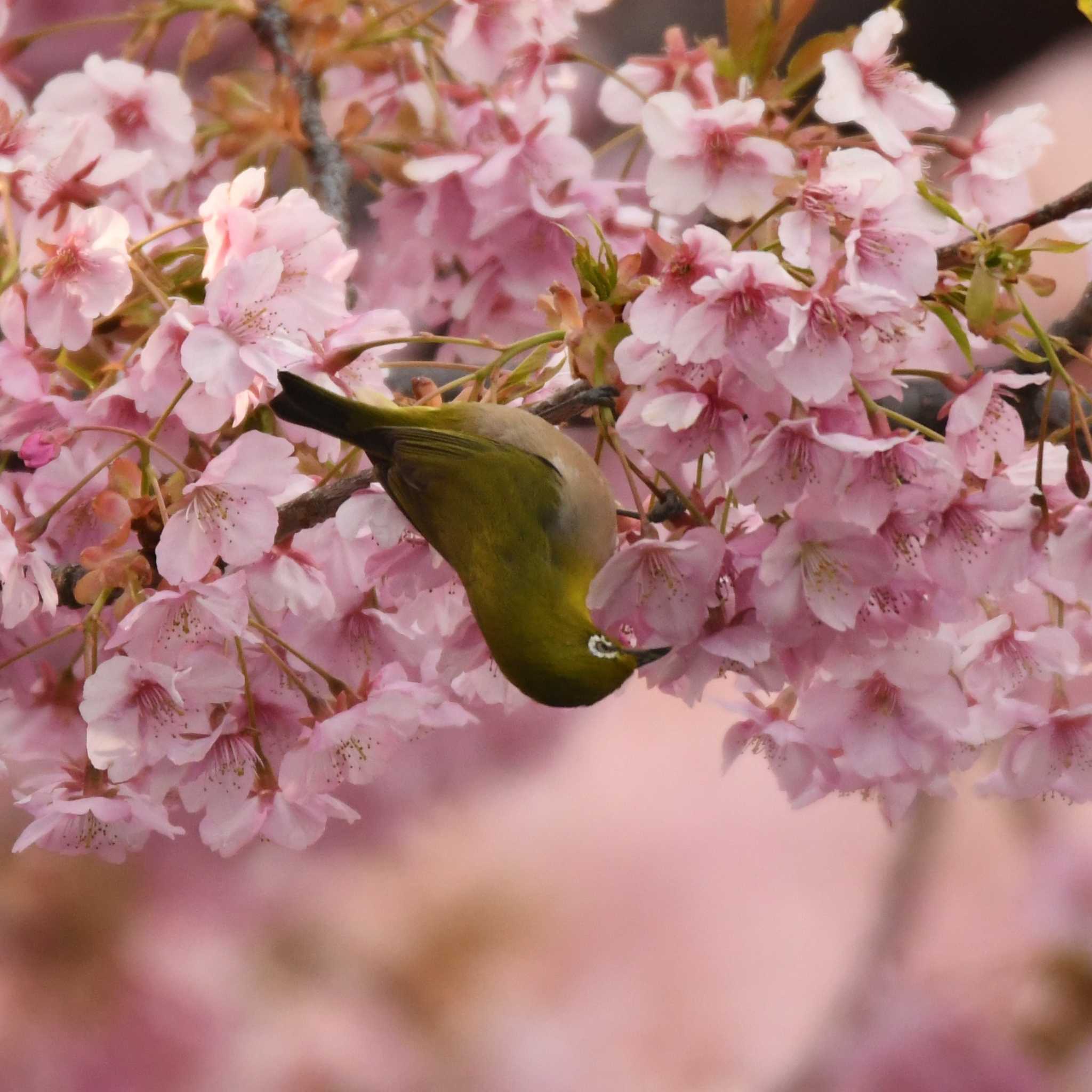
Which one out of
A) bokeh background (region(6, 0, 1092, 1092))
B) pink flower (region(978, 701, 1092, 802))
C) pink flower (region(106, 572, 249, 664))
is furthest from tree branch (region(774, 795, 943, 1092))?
pink flower (region(106, 572, 249, 664))

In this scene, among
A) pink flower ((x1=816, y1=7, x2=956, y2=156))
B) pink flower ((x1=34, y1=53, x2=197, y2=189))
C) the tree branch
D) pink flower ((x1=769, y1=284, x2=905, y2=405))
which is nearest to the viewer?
pink flower ((x1=769, y1=284, x2=905, y2=405))

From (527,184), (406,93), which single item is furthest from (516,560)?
(406,93)

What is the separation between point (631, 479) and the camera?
456 millimetres

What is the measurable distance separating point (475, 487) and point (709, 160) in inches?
7.5

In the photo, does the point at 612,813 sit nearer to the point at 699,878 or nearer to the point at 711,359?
the point at 699,878

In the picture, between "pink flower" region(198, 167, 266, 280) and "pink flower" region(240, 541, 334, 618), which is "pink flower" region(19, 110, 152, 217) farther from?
"pink flower" region(240, 541, 334, 618)

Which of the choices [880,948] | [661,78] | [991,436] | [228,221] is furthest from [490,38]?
[880,948]

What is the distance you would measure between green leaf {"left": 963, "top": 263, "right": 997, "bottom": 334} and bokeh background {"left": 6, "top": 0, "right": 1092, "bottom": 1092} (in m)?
0.88

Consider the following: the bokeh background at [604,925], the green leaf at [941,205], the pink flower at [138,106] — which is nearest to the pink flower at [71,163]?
the pink flower at [138,106]

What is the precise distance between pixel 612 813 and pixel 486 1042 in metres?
0.32

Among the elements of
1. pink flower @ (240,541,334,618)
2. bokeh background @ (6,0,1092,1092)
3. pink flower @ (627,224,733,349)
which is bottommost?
bokeh background @ (6,0,1092,1092)

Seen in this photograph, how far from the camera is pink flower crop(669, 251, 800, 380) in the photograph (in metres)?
0.39

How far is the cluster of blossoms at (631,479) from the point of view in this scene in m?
0.41

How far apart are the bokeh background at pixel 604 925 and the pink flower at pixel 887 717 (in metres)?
0.71
